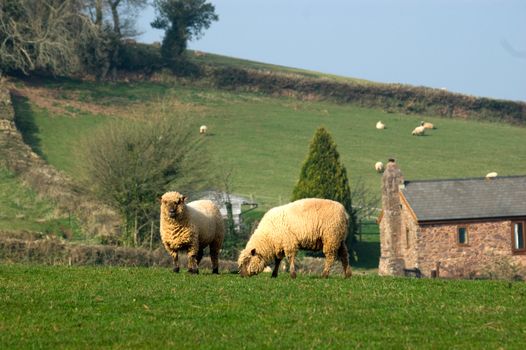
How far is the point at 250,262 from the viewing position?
25672 millimetres

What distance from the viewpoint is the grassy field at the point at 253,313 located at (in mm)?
16141

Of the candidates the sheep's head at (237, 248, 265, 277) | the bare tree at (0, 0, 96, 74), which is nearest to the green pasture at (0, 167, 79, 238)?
the sheep's head at (237, 248, 265, 277)

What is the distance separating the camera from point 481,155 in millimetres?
85875

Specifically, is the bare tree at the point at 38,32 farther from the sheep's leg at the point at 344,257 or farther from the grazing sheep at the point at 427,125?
the sheep's leg at the point at 344,257

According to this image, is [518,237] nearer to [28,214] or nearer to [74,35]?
[28,214]

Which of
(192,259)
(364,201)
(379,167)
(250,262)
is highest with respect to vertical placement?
(192,259)

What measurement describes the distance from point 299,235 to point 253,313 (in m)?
6.64

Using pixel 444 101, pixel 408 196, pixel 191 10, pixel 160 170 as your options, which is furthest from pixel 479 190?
pixel 191 10

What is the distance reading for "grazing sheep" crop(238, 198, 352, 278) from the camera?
24.3 m

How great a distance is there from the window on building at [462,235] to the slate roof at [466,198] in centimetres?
60

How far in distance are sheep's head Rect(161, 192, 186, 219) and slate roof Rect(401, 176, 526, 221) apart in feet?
108

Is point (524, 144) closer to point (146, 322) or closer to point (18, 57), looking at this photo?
point (18, 57)

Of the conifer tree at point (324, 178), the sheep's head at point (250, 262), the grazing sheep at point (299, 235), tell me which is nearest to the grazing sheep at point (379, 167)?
the conifer tree at point (324, 178)

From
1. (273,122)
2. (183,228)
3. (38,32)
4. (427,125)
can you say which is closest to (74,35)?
(38,32)
